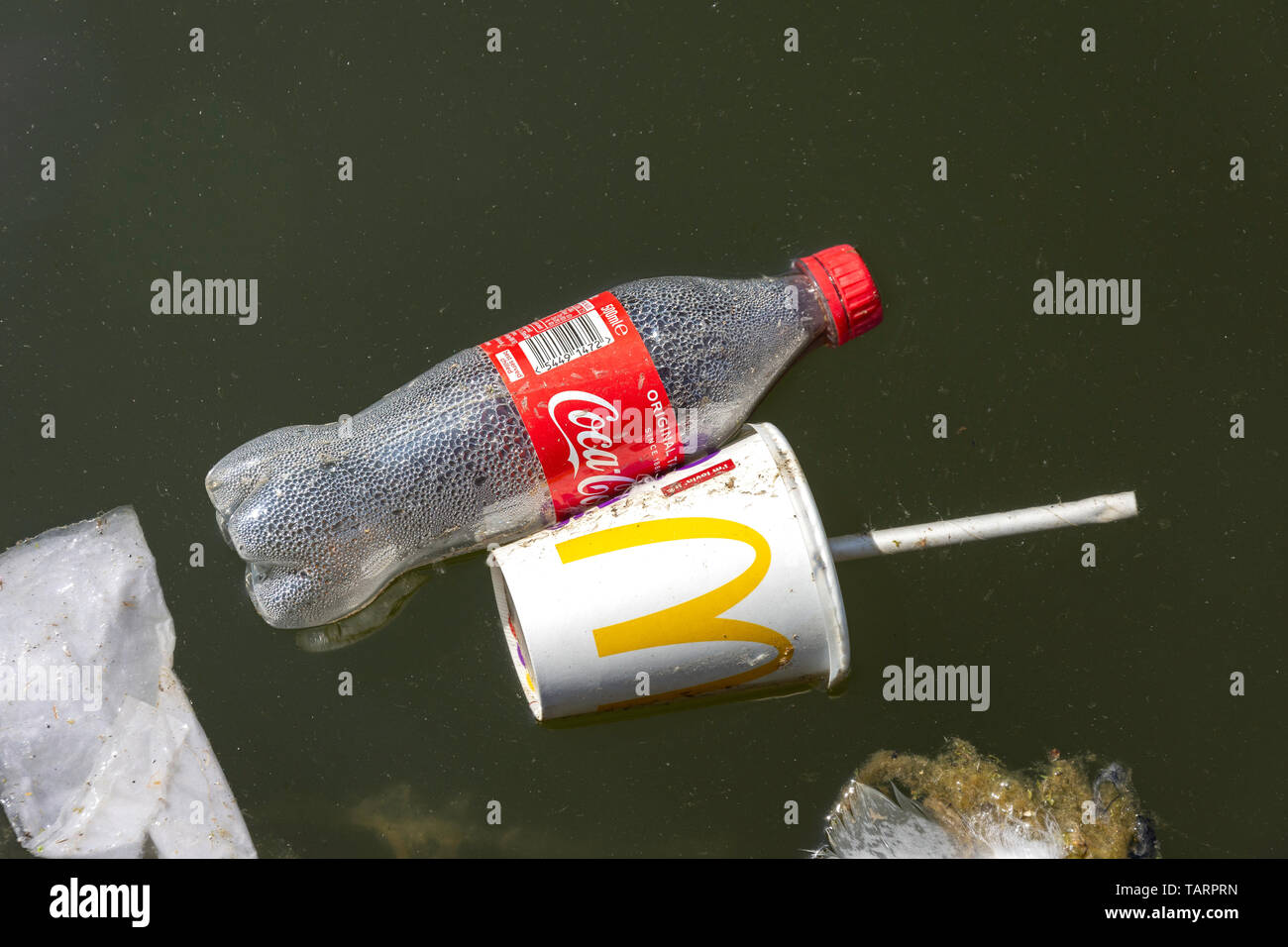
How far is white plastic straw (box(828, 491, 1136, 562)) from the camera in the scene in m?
1.64

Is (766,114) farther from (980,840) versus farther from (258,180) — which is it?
(980,840)

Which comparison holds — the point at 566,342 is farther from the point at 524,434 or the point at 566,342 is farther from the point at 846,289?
the point at 846,289

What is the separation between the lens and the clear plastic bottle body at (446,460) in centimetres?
149

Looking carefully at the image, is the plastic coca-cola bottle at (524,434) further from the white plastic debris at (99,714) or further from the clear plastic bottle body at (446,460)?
the white plastic debris at (99,714)

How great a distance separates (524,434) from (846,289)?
1.96 ft

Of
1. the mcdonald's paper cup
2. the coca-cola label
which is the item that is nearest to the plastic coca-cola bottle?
the coca-cola label

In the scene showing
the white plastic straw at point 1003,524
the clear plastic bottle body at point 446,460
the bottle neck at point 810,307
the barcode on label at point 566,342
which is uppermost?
the bottle neck at point 810,307

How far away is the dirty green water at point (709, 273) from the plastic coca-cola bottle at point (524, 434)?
0.14 m

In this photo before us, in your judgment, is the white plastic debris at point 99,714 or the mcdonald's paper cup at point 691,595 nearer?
the mcdonald's paper cup at point 691,595

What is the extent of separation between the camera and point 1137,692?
1.74 meters

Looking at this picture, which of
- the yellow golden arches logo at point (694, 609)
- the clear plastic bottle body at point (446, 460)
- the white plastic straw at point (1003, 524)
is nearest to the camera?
the yellow golden arches logo at point (694, 609)

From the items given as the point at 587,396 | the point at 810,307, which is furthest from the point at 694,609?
the point at 810,307

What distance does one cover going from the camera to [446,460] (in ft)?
4.89

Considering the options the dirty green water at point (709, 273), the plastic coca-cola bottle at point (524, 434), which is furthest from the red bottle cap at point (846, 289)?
the dirty green water at point (709, 273)
